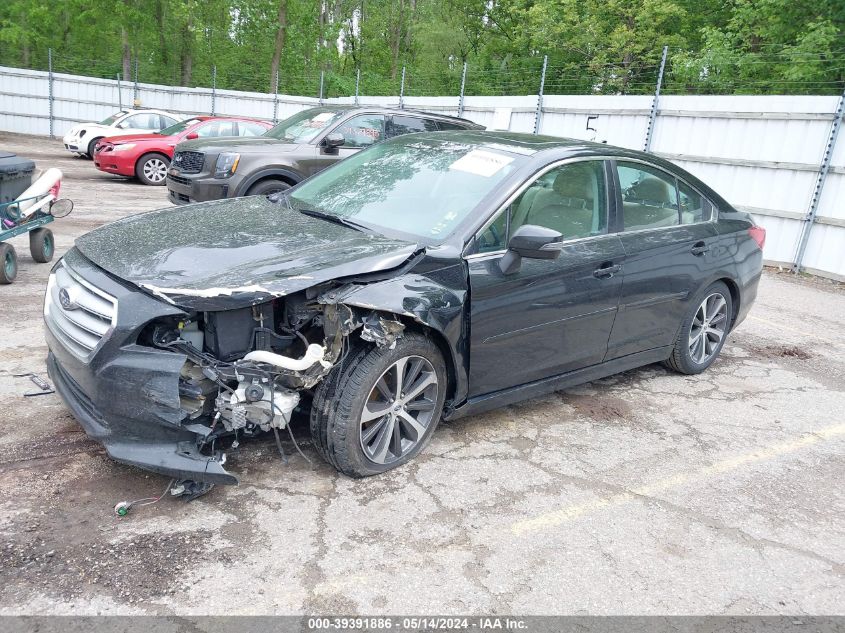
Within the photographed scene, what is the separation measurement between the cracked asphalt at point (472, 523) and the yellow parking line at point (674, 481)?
0.01 meters

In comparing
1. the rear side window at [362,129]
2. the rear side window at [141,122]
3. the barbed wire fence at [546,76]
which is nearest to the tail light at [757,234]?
the rear side window at [362,129]

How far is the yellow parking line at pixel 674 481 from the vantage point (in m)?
3.29

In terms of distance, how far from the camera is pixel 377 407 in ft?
11.1

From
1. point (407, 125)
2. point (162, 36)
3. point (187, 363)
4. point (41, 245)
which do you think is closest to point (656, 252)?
point (187, 363)

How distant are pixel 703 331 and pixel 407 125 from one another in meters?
5.73

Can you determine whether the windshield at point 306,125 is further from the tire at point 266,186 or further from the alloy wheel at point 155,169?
the alloy wheel at point 155,169

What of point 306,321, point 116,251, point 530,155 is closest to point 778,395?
point 530,155

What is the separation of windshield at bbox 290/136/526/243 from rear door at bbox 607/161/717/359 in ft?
3.22

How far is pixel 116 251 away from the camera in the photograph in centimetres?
329

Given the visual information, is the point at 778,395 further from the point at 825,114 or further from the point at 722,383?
the point at 825,114

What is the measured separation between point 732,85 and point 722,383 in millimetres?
16390

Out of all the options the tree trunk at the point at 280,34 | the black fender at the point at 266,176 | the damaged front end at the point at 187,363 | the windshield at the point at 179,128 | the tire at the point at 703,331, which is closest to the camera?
the damaged front end at the point at 187,363

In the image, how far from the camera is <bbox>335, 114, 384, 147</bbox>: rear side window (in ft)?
31.2

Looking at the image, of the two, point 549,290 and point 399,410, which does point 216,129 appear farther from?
point 399,410
